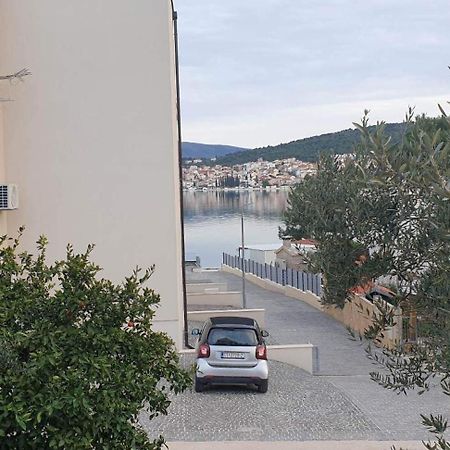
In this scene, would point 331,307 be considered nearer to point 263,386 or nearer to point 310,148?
point 263,386

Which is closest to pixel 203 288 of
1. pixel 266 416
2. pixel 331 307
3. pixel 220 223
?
pixel 331 307

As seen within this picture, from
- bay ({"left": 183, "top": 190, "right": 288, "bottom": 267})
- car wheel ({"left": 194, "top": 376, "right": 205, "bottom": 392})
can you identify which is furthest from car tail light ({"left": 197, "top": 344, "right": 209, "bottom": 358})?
bay ({"left": 183, "top": 190, "right": 288, "bottom": 267})

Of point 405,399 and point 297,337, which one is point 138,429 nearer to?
point 405,399

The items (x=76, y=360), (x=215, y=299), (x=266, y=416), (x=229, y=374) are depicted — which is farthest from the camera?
(x=215, y=299)

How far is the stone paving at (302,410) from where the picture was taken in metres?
11.0

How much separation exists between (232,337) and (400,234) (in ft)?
27.9

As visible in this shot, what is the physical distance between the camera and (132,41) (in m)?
15.4

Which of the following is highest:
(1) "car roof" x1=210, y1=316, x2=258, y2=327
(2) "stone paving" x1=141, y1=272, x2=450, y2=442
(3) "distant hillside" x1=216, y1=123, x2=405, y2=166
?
(3) "distant hillside" x1=216, y1=123, x2=405, y2=166

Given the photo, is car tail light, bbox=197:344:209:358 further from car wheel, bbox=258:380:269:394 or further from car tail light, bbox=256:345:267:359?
car wheel, bbox=258:380:269:394

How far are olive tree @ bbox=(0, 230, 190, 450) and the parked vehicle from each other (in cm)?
689

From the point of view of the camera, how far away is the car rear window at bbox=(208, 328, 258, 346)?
43.9ft

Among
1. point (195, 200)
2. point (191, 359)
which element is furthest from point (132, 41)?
point (195, 200)

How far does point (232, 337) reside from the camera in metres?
13.4

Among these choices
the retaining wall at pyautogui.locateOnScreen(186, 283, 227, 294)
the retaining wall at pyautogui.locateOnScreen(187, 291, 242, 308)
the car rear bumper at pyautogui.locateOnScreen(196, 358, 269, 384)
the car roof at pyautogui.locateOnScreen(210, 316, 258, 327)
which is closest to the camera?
the car rear bumper at pyautogui.locateOnScreen(196, 358, 269, 384)
